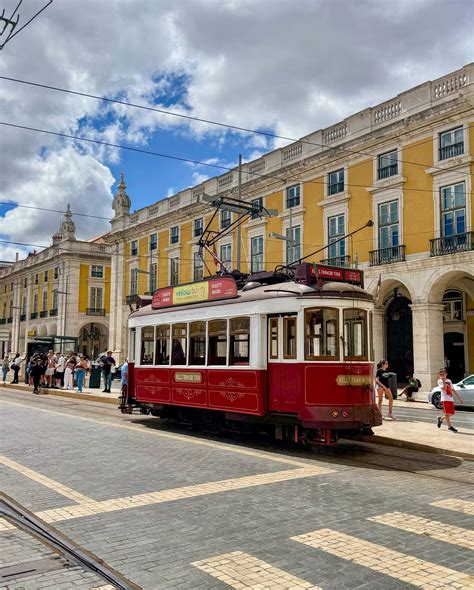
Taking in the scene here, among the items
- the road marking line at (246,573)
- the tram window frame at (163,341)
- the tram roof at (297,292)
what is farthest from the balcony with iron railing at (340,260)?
the road marking line at (246,573)

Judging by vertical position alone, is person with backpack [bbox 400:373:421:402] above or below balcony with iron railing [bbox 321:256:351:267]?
below

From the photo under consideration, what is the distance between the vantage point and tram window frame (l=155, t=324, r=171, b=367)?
1314 cm

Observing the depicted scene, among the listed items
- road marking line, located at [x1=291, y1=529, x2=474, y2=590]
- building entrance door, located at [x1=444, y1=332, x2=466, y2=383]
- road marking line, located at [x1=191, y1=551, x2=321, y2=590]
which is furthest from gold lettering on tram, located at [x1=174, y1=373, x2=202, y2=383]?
building entrance door, located at [x1=444, y1=332, x2=466, y2=383]

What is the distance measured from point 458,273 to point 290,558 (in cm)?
2196

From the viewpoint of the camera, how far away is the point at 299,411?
9953 mm

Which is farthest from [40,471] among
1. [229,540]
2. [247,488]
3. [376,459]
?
[376,459]

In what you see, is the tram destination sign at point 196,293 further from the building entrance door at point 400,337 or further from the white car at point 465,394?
the building entrance door at point 400,337

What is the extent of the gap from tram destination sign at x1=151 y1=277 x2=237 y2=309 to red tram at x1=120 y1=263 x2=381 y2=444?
0.09 ft

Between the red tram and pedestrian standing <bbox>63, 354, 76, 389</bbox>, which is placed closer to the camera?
the red tram

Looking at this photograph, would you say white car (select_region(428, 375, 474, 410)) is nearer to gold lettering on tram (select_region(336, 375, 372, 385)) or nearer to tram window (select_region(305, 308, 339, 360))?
gold lettering on tram (select_region(336, 375, 372, 385))

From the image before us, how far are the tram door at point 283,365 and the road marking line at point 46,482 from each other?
4.14 metres

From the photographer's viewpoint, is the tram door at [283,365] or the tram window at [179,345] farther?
the tram window at [179,345]

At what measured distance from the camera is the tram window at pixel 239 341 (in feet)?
35.9

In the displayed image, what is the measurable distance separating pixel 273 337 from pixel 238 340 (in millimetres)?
805
